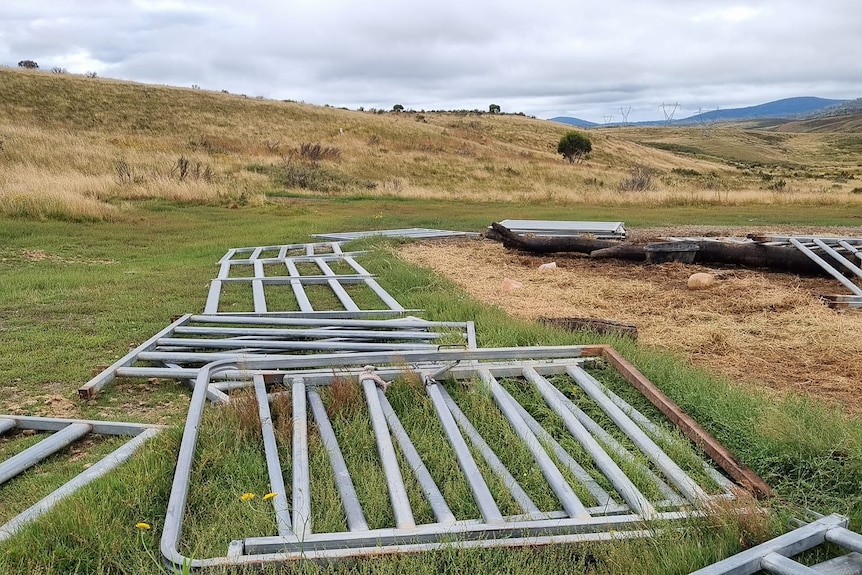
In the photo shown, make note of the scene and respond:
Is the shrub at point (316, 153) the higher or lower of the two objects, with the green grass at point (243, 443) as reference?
higher

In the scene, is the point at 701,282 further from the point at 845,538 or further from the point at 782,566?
the point at 782,566

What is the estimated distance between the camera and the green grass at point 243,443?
2.22 metres

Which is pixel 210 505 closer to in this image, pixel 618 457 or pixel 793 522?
pixel 618 457

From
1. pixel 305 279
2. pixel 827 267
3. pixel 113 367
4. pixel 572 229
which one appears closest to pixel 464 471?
pixel 113 367

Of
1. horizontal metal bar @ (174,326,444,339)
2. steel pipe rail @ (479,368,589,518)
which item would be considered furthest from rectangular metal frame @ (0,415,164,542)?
steel pipe rail @ (479,368,589,518)

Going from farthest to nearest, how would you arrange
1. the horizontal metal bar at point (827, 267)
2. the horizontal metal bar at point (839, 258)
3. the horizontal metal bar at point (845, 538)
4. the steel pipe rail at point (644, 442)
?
the horizontal metal bar at point (839, 258) < the horizontal metal bar at point (827, 267) < the steel pipe rail at point (644, 442) < the horizontal metal bar at point (845, 538)

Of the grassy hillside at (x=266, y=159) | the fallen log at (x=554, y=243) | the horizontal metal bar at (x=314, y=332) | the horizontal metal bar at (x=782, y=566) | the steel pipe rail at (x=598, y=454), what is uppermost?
the grassy hillside at (x=266, y=159)

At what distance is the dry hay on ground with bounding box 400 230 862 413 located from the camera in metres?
4.34

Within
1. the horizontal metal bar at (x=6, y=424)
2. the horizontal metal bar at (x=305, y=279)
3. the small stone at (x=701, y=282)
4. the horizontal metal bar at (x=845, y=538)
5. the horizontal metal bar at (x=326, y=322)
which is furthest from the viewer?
the horizontal metal bar at (x=305, y=279)

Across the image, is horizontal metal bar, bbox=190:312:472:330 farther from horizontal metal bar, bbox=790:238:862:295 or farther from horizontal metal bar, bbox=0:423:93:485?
horizontal metal bar, bbox=790:238:862:295

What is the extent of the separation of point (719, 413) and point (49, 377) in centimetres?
409

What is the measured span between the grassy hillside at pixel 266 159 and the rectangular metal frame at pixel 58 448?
934cm

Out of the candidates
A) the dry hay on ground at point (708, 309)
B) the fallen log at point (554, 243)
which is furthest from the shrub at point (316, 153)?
the dry hay on ground at point (708, 309)

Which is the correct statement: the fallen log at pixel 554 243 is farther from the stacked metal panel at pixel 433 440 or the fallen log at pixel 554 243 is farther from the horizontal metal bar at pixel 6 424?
the horizontal metal bar at pixel 6 424
